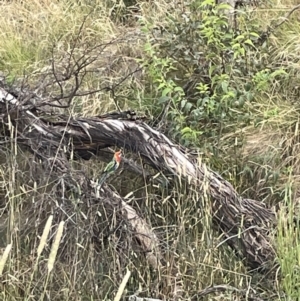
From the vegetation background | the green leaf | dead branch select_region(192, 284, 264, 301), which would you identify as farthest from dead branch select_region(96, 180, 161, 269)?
the green leaf

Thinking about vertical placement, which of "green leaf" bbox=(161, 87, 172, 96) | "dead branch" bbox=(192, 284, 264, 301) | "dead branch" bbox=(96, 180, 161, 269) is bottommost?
"dead branch" bbox=(192, 284, 264, 301)

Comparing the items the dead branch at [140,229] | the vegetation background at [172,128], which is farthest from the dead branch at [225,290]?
the dead branch at [140,229]

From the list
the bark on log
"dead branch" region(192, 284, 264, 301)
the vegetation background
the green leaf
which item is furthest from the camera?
the green leaf

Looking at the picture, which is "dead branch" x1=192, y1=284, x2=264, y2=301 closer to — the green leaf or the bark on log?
the bark on log

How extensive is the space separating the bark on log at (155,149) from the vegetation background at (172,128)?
0.08 meters

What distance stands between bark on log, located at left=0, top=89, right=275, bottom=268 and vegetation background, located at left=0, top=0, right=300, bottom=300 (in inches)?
3.1

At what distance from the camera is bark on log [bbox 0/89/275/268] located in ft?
9.27

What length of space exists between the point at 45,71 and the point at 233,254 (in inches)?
63.3

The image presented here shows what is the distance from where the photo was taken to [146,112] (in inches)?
140

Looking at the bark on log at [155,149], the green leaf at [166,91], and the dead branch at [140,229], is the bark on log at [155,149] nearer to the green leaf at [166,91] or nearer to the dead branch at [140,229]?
the dead branch at [140,229]

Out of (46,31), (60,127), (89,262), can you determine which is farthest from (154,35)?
(89,262)

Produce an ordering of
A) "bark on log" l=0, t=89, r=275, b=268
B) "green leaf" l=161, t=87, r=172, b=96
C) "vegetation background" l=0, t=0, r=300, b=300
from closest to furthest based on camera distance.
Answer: "vegetation background" l=0, t=0, r=300, b=300 < "bark on log" l=0, t=89, r=275, b=268 < "green leaf" l=161, t=87, r=172, b=96

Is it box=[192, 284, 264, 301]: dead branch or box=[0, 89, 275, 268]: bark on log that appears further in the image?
box=[0, 89, 275, 268]: bark on log

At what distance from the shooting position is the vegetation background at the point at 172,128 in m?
2.60
